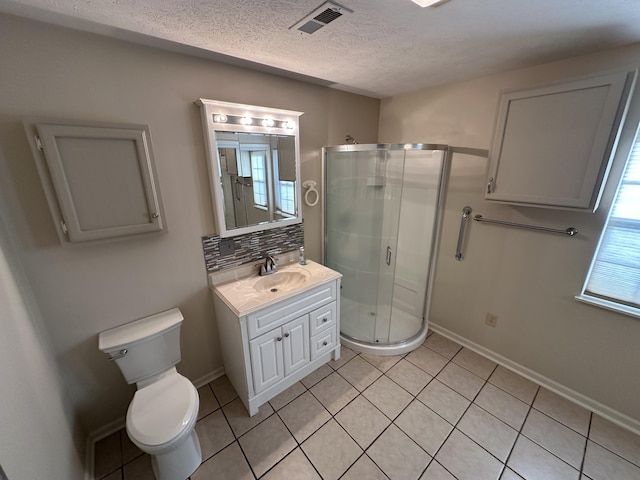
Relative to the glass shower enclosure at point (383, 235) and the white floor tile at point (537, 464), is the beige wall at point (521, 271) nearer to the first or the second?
the glass shower enclosure at point (383, 235)

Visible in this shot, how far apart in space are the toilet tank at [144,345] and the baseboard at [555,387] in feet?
8.02

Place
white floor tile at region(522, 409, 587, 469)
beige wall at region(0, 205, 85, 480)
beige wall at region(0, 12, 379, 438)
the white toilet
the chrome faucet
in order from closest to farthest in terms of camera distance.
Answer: beige wall at region(0, 205, 85, 480)
beige wall at region(0, 12, 379, 438)
the white toilet
white floor tile at region(522, 409, 587, 469)
the chrome faucet

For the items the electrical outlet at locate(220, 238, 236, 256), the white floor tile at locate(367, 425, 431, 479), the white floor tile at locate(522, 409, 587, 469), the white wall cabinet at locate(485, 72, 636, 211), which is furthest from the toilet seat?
the white wall cabinet at locate(485, 72, 636, 211)

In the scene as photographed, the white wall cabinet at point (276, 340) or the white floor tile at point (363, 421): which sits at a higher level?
the white wall cabinet at point (276, 340)

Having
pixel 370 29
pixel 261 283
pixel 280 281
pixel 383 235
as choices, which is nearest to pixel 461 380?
pixel 383 235

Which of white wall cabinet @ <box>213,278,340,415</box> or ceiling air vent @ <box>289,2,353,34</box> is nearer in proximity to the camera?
ceiling air vent @ <box>289,2,353,34</box>

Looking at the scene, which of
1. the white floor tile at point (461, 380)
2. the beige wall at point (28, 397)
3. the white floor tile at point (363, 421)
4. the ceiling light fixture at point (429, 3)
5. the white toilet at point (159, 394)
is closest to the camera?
the beige wall at point (28, 397)

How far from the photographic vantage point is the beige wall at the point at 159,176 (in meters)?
1.18

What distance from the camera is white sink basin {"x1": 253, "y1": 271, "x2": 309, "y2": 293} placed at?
202 cm

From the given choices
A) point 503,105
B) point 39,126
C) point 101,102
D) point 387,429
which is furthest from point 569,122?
point 39,126

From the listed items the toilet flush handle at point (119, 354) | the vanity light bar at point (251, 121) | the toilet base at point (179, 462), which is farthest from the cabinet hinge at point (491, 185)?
the toilet flush handle at point (119, 354)

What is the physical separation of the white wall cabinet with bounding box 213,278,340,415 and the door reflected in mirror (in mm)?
655

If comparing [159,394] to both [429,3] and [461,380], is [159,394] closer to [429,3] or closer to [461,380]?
[461,380]

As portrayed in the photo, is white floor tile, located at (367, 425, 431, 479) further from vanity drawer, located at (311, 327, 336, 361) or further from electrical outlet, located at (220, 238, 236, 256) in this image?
electrical outlet, located at (220, 238, 236, 256)
